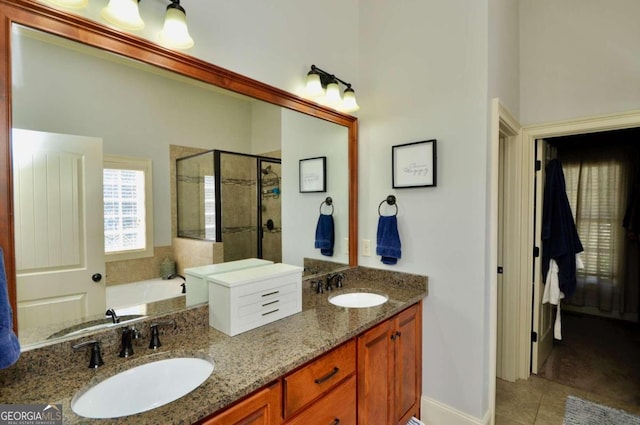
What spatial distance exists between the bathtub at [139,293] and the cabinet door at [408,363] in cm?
122

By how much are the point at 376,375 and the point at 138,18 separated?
1.92 m

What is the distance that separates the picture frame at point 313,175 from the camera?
2088 mm

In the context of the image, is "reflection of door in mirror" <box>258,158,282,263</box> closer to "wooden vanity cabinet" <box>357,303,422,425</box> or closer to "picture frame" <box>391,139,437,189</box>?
"wooden vanity cabinet" <box>357,303,422,425</box>

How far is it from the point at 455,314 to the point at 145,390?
1706mm

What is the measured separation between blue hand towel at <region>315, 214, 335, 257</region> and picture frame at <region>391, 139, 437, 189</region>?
0.55m

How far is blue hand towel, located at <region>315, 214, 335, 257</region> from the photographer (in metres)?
2.21

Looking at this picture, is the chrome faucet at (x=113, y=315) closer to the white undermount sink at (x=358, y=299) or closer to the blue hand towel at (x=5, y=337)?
the blue hand towel at (x=5, y=337)

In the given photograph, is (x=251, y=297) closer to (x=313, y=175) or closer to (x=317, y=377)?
(x=317, y=377)

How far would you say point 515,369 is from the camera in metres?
2.54

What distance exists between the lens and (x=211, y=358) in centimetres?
113

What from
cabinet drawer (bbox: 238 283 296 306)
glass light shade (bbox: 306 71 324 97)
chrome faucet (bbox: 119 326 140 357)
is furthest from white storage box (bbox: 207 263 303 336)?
glass light shade (bbox: 306 71 324 97)

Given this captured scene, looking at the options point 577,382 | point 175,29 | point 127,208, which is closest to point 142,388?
point 127,208

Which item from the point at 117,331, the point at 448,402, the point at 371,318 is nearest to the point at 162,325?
the point at 117,331

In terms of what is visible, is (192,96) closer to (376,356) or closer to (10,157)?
(10,157)
